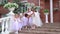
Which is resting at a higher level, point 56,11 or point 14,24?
point 56,11

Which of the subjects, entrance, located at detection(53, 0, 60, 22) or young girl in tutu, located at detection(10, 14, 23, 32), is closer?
young girl in tutu, located at detection(10, 14, 23, 32)

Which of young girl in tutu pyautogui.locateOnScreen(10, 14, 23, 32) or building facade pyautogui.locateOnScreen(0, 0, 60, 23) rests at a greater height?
building facade pyautogui.locateOnScreen(0, 0, 60, 23)

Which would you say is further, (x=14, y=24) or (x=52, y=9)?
(x=52, y=9)

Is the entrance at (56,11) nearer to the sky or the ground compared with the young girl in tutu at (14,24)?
nearer to the sky

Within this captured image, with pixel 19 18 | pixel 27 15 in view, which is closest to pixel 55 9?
pixel 27 15

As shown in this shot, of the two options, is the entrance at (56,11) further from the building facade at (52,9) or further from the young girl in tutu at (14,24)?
the young girl in tutu at (14,24)

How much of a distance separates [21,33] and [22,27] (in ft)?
2.31

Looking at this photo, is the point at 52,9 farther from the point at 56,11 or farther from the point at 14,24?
the point at 14,24

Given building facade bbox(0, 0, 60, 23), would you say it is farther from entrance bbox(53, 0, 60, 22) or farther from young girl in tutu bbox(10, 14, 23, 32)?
young girl in tutu bbox(10, 14, 23, 32)

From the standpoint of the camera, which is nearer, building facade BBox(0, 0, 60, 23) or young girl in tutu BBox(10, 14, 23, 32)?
young girl in tutu BBox(10, 14, 23, 32)

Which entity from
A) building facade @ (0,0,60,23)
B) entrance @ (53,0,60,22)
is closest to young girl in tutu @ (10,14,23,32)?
building facade @ (0,0,60,23)

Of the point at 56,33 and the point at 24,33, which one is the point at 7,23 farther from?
the point at 56,33

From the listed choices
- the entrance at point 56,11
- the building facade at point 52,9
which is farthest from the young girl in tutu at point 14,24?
A: the entrance at point 56,11

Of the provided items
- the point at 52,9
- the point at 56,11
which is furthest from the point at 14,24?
the point at 56,11
